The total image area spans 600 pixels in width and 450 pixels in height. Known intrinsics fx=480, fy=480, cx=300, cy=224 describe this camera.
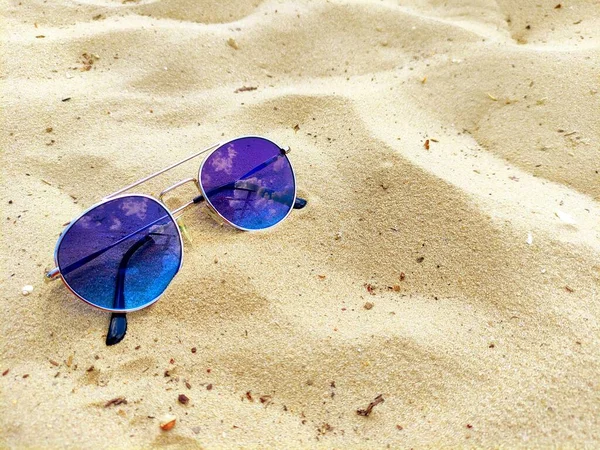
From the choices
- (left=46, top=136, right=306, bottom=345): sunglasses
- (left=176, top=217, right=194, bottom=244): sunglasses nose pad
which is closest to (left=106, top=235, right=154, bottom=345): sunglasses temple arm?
(left=46, top=136, right=306, bottom=345): sunglasses

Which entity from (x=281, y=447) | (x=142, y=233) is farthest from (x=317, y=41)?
(x=281, y=447)

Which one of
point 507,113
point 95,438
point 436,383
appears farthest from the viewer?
point 507,113

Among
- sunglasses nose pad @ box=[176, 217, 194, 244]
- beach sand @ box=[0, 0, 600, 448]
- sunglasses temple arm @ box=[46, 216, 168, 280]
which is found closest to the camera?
beach sand @ box=[0, 0, 600, 448]

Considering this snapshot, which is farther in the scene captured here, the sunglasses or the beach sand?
the sunglasses

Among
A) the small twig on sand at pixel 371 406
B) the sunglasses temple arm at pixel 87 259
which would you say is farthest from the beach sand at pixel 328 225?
the sunglasses temple arm at pixel 87 259

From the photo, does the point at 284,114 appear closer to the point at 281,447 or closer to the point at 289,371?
the point at 289,371

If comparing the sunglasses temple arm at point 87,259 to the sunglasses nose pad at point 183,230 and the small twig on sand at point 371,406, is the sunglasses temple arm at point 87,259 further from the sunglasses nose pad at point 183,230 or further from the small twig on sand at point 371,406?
the small twig on sand at point 371,406

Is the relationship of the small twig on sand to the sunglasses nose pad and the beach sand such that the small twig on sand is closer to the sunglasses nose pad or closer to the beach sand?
the beach sand
